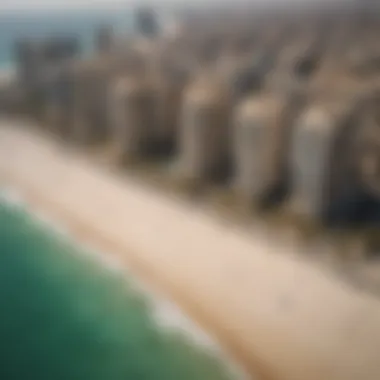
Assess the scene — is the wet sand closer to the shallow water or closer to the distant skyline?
the shallow water

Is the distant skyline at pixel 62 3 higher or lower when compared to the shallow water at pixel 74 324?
higher

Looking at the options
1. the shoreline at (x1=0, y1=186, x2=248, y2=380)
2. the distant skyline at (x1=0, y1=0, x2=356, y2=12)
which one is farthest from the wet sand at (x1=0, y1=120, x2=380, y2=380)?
the distant skyline at (x1=0, y1=0, x2=356, y2=12)

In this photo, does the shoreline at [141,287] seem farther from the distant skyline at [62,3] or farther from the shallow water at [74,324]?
the distant skyline at [62,3]

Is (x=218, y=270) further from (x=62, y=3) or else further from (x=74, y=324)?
(x=62, y=3)

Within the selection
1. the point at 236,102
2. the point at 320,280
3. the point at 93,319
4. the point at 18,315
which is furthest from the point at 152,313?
the point at 236,102

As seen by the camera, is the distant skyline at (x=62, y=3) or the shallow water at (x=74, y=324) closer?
the shallow water at (x=74, y=324)

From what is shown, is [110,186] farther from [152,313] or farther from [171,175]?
[152,313]

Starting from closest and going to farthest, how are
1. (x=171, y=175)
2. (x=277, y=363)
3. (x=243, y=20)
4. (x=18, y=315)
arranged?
1. (x=277, y=363)
2. (x=18, y=315)
3. (x=243, y=20)
4. (x=171, y=175)

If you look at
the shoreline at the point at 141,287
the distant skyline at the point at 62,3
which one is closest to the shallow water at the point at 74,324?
the shoreline at the point at 141,287
